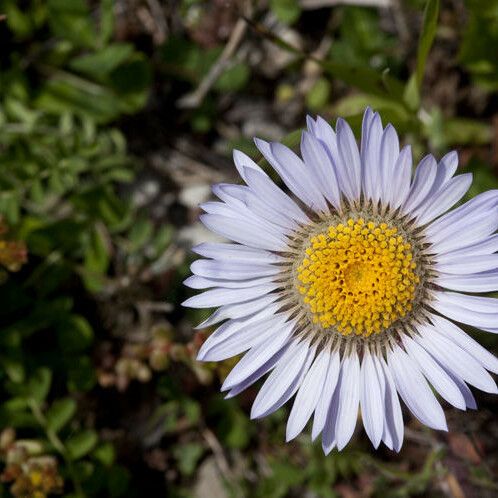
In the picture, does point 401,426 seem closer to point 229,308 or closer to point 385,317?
point 385,317

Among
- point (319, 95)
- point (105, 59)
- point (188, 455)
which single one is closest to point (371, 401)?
point (188, 455)

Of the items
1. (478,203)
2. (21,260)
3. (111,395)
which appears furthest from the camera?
(111,395)

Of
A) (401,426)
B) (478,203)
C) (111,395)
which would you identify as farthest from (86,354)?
(478,203)

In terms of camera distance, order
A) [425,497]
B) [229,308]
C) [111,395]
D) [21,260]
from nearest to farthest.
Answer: [229,308] → [21,260] → [425,497] → [111,395]

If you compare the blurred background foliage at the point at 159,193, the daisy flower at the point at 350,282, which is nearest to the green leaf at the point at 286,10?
the blurred background foliage at the point at 159,193

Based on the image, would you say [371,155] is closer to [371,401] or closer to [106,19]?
[371,401]

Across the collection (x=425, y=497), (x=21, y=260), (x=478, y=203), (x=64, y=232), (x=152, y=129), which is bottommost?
(x=425, y=497)

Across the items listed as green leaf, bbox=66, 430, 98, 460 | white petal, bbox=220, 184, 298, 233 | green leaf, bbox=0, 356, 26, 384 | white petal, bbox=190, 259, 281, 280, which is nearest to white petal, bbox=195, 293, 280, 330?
white petal, bbox=190, 259, 281, 280

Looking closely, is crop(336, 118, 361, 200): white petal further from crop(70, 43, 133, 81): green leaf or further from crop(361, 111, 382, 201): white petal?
crop(70, 43, 133, 81): green leaf
